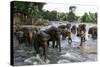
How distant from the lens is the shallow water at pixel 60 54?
1725 millimetres

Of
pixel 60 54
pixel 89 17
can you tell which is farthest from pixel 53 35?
pixel 89 17

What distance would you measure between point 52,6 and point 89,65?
650 mm

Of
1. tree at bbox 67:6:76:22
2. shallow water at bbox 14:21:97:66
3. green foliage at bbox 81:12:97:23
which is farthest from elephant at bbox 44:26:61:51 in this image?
green foliage at bbox 81:12:97:23

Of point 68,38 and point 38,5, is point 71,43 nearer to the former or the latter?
point 68,38

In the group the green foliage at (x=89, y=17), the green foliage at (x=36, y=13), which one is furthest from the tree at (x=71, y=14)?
the green foliage at (x=89, y=17)

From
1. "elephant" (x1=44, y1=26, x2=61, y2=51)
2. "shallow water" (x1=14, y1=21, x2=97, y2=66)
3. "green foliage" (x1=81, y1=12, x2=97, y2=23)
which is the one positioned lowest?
"shallow water" (x1=14, y1=21, x2=97, y2=66)

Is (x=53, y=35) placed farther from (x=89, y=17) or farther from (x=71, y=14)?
(x=89, y=17)

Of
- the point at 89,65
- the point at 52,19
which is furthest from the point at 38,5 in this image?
the point at 89,65

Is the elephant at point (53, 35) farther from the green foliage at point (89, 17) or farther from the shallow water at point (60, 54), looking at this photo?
the green foliage at point (89, 17)

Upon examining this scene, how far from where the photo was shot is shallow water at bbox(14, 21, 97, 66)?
172cm

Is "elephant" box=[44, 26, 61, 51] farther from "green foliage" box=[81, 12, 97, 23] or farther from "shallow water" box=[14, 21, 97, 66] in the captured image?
"green foliage" box=[81, 12, 97, 23]

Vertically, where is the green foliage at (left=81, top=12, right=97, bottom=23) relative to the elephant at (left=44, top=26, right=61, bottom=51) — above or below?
above

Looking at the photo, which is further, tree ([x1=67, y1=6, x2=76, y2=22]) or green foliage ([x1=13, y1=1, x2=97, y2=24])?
tree ([x1=67, y1=6, x2=76, y2=22])

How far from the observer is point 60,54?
1.86 m
